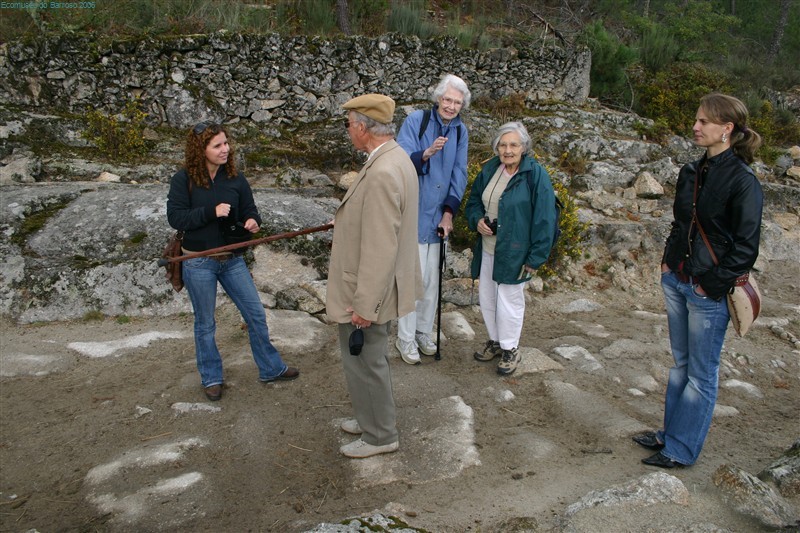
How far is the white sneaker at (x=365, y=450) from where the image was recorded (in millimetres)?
3588

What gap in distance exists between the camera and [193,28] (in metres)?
8.91

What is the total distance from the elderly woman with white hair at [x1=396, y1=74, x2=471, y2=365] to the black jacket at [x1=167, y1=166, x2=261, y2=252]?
141 centimetres

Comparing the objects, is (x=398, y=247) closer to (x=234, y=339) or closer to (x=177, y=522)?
(x=177, y=522)

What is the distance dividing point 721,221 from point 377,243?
191 cm

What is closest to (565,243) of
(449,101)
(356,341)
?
(449,101)

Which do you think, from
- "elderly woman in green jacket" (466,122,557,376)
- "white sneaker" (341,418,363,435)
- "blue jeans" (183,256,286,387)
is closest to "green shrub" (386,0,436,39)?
"elderly woman in green jacket" (466,122,557,376)

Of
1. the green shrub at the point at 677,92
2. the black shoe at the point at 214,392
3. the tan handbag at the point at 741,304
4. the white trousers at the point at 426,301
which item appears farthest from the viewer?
the green shrub at the point at 677,92

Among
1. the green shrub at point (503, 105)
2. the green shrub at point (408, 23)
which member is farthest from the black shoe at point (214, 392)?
the green shrub at point (408, 23)

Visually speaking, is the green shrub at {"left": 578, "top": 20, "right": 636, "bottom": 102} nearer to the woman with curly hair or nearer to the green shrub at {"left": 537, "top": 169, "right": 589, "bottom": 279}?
the green shrub at {"left": 537, "top": 169, "right": 589, "bottom": 279}

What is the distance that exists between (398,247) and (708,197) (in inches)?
69.1

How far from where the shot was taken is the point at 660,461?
11.6 feet

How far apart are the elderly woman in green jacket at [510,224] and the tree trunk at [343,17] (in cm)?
674

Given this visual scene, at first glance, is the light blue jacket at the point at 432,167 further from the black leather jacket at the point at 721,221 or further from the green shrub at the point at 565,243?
the green shrub at the point at 565,243

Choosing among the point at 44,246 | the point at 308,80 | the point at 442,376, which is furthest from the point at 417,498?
the point at 308,80
